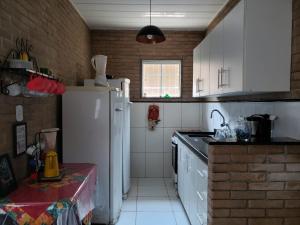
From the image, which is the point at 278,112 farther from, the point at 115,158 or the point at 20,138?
the point at 20,138

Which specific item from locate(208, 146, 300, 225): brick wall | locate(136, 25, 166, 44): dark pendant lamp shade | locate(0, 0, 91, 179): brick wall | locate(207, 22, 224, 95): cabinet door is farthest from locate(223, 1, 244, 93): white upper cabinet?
locate(0, 0, 91, 179): brick wall

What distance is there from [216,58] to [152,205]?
7.02ft

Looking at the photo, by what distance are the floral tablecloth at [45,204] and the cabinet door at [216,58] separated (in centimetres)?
175

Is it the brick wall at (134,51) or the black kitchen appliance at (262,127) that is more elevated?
the brick wall at (134,51)

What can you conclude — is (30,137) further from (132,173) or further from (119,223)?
(132,173)

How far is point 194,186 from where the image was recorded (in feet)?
9.72

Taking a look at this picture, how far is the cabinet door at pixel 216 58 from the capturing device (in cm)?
294

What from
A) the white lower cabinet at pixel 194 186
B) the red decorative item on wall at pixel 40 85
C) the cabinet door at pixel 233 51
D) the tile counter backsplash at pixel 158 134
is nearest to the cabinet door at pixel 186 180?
the white lower cabinet at pixel 194 186

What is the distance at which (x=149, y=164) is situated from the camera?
5.25 meters

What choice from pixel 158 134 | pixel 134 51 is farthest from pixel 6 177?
pixel 134 51

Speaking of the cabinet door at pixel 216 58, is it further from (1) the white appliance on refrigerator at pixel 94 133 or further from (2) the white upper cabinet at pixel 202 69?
(1) the white appliance on refrigerator at pixel 94 133

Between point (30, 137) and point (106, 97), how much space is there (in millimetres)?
964

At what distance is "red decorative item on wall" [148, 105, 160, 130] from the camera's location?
5.11m

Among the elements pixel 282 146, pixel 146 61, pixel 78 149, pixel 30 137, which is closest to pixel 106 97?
pixel 78 149
